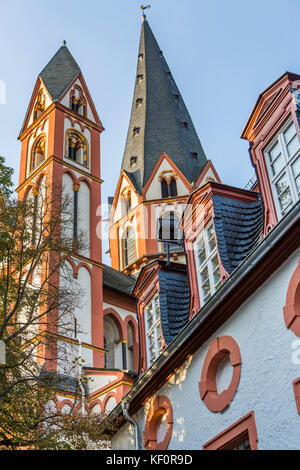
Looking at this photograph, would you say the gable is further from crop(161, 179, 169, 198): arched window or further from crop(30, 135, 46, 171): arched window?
crop(161, 179, 169, 198): arched window

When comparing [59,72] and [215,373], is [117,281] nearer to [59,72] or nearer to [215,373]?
[59,72]

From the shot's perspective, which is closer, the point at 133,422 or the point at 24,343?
the point at 24,343

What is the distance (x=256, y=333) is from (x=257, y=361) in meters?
0.39

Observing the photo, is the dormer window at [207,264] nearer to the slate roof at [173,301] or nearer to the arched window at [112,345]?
the slate roof at [173,301]

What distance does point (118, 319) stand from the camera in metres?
27.7

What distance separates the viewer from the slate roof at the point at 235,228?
10.6 metres

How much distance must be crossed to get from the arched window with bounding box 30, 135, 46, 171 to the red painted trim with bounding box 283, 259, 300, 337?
22.7 metres

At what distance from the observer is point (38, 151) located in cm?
3008

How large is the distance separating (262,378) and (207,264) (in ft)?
10.1

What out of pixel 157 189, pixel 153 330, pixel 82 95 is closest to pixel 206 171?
pixel 157 189

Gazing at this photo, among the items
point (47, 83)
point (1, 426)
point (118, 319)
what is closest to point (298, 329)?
point (1, 426)

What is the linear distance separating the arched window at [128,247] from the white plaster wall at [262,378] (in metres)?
25.7

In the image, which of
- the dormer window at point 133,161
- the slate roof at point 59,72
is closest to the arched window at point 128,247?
the dormer window at point 133,161

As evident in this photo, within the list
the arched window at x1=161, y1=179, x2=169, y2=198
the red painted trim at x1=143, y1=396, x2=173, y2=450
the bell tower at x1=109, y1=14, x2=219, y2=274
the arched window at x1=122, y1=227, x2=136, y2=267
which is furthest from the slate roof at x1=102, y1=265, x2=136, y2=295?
the red painted trim at x1=143, y1=396, x2=173, y2=450
